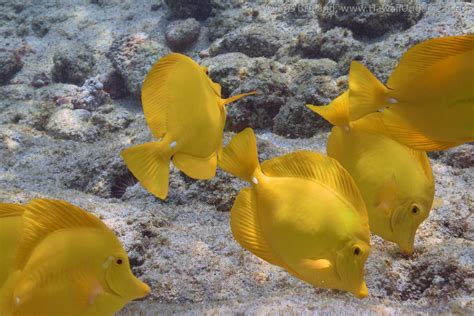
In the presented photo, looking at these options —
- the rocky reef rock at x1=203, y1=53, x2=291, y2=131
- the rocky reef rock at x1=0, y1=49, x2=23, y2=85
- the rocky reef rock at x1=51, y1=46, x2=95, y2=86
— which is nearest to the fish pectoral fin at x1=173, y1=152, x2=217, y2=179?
the rocky reef rock at x1=203, y1=53, x2=291, y2=131

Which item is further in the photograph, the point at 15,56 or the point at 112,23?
the point at 112,23

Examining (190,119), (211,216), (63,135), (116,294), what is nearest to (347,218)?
(190,119)

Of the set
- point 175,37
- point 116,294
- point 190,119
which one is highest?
point 190,119

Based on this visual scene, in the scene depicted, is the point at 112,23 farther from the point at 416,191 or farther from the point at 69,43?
the point at 416,191

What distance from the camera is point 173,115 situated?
5.33 feet

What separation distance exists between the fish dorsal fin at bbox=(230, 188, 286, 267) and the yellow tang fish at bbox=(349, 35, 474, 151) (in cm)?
56

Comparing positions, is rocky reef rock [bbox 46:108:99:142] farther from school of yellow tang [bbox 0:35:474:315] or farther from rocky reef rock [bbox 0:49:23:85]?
school of yellow tang [bbox 0:35:474:315]

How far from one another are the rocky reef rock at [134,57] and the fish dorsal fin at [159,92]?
5.33 metres

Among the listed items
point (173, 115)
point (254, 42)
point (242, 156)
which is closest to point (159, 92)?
point (173, 115)

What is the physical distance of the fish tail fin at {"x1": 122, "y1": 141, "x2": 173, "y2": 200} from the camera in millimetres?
1535

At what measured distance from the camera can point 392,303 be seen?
83.3 inches

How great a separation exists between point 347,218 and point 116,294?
918mm

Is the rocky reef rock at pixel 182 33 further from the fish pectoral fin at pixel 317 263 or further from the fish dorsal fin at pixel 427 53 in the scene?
the fish pectoral fin at pixel 317 263

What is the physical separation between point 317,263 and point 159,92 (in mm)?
921
